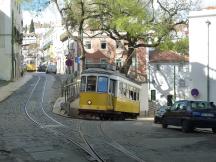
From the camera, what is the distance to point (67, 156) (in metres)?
14.3

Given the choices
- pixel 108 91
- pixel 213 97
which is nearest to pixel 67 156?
pixel 108 91

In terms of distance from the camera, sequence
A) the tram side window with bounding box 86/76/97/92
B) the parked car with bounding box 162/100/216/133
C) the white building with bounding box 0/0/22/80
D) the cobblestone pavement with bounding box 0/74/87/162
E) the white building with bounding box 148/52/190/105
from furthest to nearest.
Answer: the white building with bounding box 148/52/190/105, the white building with bounding box 0/0/22/80, the tram side window with bounding box 86/76/97/92, the parked car with bounding box 162/100/216/133, the cobblestone pavement with bounding box 0/74/87/162

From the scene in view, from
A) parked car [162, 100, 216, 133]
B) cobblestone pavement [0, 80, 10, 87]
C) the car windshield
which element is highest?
cobblestone pavement [0, 80, 10, 87]

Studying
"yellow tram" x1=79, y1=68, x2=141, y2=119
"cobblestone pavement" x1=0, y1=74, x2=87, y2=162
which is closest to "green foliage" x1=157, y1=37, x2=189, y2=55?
"yellow tram" x1=79, y1=68, x2=141, y2=119

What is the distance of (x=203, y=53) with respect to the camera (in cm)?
3881

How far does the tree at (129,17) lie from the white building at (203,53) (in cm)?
658

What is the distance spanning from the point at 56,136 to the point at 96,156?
538 centimetres

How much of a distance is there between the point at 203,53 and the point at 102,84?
8996 millimetres

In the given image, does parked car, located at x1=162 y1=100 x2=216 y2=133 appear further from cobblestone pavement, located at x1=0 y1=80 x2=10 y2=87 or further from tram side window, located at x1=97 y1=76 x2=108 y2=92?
cobblestone pavement, located at x1=0 y1=80 x2=10 y2=87

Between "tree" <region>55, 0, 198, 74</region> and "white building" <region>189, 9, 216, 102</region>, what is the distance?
6575mm

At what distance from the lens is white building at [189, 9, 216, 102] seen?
3819 cm

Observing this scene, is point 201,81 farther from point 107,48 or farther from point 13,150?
point 107,48

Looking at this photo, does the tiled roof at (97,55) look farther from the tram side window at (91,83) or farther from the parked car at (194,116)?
the parked car at (194,116)

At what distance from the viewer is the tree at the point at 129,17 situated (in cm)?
4509
